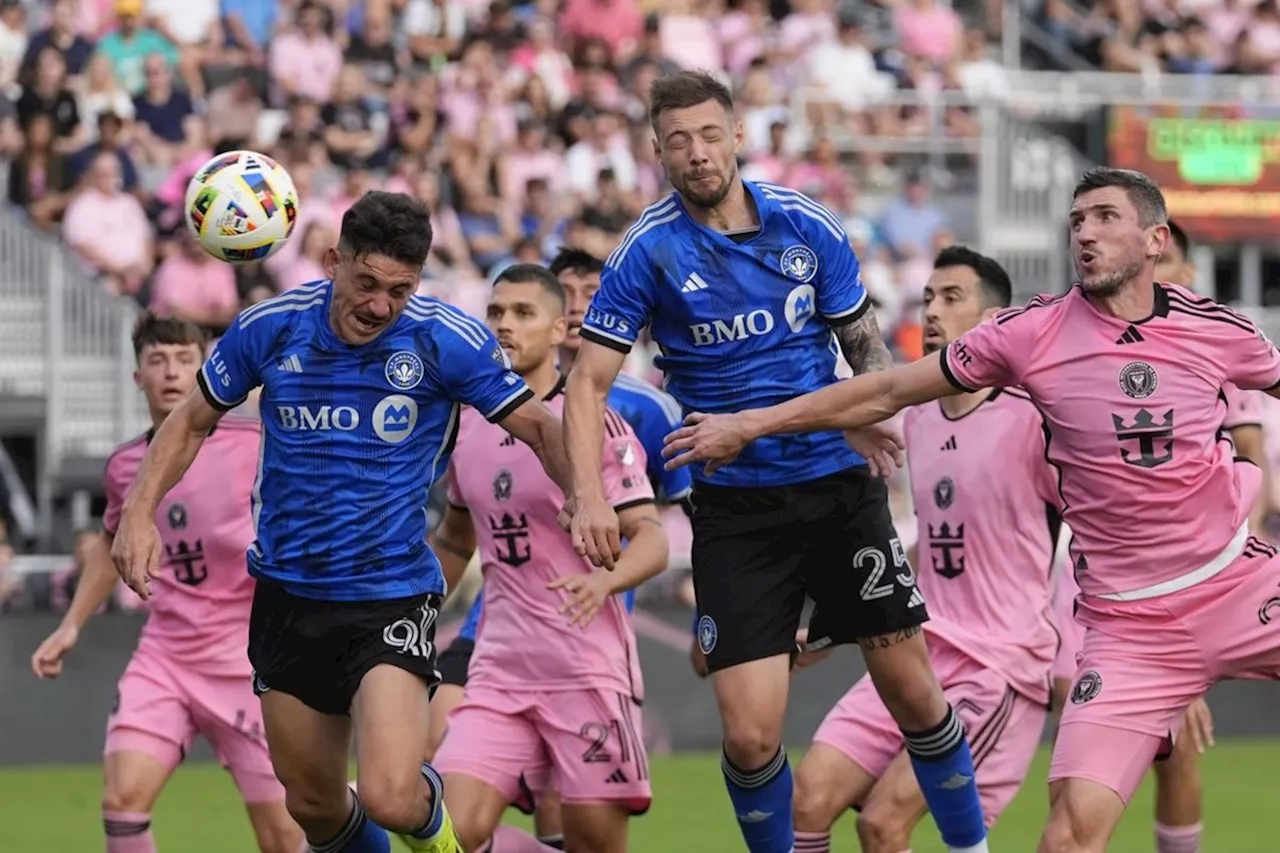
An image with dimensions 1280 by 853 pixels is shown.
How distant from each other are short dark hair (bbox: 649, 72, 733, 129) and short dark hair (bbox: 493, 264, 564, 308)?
1.29 m

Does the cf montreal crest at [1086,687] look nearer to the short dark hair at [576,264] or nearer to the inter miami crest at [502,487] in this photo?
the inter miami crest at [502,487]

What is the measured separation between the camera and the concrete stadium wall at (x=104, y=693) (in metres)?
14.7

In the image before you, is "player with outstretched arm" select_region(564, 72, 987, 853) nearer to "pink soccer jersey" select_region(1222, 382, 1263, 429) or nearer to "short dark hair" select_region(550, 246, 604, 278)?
"short dark hair" select_region(550, 246, 604, 278)

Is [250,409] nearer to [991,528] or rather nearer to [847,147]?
[991,528]

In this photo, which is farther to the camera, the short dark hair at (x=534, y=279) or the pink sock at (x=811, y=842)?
the short dark hair at (x=534, y=279)

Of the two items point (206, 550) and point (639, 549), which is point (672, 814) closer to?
point (206, 550)

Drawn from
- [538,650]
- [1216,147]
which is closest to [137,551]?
[538,650]

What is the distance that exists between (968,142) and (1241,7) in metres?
4.98

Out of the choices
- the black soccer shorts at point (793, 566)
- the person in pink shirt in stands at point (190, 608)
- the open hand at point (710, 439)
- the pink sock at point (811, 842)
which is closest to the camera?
the open hand at point (710, 439)

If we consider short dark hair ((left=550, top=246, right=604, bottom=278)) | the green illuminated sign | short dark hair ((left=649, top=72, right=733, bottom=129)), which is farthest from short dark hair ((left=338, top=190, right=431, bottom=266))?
the green illuminated sign

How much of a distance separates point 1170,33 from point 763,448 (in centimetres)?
1775

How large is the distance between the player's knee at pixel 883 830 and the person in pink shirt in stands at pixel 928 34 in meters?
15.4

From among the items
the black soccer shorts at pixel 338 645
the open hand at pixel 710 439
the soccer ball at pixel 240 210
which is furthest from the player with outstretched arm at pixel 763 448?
the soccer ball at pixel 240 210

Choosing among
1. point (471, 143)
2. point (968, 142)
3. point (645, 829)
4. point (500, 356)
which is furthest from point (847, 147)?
point (500, 356)
